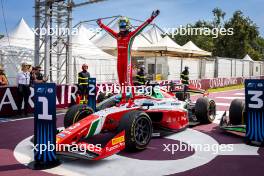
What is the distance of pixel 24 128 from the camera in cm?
800

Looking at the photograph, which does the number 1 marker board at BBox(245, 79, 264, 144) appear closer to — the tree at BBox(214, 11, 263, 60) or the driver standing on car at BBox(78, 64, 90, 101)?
the driver standing on car at BBox(78, 64, 90, 101)

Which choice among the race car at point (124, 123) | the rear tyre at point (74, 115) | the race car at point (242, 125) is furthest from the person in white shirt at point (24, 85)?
the race car at point (242, 125)

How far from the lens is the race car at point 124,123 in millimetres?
5082

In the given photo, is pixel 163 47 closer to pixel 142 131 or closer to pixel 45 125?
pixel 142 131

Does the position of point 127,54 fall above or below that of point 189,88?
above

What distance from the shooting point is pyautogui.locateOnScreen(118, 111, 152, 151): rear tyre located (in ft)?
17.5

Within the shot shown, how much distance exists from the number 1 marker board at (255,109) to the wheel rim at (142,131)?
1.93m

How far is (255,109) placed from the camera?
609cm

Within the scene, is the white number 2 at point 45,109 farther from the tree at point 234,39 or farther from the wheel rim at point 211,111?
the tree at point 234,39

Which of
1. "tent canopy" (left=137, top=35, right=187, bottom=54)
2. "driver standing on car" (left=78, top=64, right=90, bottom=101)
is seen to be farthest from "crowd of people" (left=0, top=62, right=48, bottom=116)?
"tent canopy" (left=137, top=35, right=187, bottom=54)

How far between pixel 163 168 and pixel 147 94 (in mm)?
2444

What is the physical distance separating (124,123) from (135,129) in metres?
0.21

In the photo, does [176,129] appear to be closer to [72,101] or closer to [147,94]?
[147,94]

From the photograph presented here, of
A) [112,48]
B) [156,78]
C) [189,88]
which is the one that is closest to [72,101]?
[189,88]
